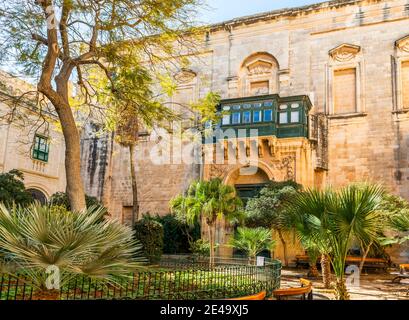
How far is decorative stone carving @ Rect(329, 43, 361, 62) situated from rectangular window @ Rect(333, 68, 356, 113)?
62 cm

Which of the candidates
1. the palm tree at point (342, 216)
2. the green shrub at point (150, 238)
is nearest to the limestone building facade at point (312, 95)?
the green shrub at point (150, 238)

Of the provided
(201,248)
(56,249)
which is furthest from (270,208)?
(56,249)

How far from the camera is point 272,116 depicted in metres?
20.2

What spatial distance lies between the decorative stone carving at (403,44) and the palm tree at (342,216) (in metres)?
15.4

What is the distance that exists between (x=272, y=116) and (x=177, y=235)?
7.75 m

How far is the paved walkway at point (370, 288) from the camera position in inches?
414

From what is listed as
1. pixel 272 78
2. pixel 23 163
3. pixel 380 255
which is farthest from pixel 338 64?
pixel 23 163

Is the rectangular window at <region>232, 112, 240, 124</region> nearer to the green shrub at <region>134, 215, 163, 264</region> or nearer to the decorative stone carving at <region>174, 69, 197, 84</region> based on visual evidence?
the decorative stone carving at <region>174, 69, 197, 84</region>

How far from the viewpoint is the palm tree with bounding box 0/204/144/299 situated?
4.25 meters

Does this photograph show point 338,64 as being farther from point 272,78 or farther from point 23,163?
point 23,163

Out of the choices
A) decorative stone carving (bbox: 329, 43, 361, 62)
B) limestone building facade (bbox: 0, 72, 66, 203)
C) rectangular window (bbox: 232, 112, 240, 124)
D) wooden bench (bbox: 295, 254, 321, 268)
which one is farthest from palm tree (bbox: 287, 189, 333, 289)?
limestone building facade (bbox: 0, 72, 66, 203)

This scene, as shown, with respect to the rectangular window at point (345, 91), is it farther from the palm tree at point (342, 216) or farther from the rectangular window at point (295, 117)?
the palm tree at point (342, 216)

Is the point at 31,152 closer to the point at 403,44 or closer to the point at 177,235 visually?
the point at 177,235
